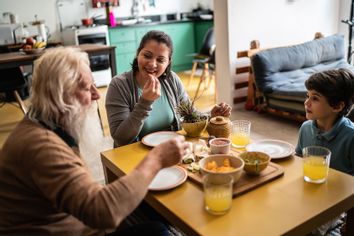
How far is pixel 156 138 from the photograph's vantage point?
1604mm

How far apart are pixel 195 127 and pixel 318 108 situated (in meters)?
0.58

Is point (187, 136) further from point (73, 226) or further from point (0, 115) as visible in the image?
point (0, 115)

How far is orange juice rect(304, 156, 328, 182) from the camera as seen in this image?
45.2 inches

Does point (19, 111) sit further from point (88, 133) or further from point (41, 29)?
point (88, 133)

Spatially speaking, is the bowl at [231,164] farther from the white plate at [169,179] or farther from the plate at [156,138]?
the plate at [156,138]

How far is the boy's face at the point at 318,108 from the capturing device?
5.25 feet

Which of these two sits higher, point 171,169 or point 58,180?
point 58,180

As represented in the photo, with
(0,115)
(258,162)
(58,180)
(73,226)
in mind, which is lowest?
(0,115)

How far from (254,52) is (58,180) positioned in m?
3.41

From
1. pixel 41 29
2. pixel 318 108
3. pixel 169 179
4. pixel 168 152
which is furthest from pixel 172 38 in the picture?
pixel 168 152

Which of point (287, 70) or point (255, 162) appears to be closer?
point (255, 162)

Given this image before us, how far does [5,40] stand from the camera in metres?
Result: 5.16

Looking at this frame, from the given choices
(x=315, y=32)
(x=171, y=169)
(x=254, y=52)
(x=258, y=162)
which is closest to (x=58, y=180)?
(x=171, y=169)

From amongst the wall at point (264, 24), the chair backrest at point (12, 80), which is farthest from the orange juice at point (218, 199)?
the chair backrest at point (12, 80)
